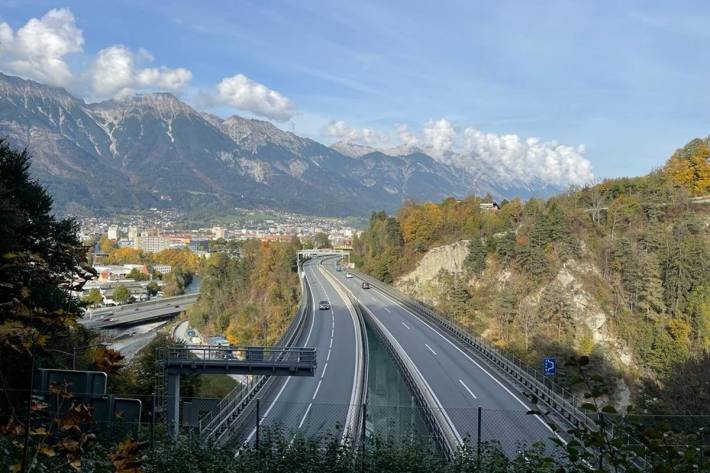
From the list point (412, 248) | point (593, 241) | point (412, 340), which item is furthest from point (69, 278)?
point (412, 248)

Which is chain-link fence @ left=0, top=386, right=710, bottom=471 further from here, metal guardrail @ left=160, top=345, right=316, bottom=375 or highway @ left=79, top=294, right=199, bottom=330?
highway @ left=79, top=294, right=199, bottom=330

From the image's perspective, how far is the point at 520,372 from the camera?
26156 mm

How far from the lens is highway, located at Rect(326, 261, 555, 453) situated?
60.5 ft

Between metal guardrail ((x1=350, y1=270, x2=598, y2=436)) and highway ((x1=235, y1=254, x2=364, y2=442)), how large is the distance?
587cm

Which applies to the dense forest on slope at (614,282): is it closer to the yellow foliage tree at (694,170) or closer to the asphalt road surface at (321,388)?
the yellow foliage tree at (694,170)

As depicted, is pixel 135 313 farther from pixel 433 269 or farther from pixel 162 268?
pixel 162 268

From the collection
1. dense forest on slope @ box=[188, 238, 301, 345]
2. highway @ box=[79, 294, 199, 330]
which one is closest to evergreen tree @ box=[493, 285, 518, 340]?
dense forest on slope @ box=[188, 238, 301, 345]

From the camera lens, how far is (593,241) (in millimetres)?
54438

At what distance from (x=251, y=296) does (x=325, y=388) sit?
2287 inches

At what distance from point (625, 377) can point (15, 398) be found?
3693 cm

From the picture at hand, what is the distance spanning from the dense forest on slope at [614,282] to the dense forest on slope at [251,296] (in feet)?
55.9

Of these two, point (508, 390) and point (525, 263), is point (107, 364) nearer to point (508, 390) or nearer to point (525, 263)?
point (508, 390)

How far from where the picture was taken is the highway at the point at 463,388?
1845 cm

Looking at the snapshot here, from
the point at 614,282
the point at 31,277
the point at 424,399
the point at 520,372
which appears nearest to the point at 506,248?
the point at 614,282
